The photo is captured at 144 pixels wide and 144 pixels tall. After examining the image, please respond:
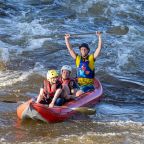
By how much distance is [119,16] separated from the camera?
1858 centimetres

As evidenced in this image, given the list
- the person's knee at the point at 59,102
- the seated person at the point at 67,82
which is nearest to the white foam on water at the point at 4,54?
the seated person at the point at 67,82

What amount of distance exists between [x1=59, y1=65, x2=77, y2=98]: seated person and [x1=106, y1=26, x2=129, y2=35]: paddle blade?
758 centimetres

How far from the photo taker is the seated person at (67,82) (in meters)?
8.84

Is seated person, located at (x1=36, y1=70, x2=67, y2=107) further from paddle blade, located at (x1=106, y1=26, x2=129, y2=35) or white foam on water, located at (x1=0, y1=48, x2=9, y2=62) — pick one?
paddle blade, located at (x1=106, y1=26, x2=129, y2=35)

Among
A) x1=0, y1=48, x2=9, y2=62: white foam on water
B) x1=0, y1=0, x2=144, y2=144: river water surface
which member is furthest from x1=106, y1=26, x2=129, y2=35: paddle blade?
x1=0, y1=48, x2=9, y2=62: white foam on water

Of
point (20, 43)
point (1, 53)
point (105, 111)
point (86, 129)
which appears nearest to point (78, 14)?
point (20, 43)

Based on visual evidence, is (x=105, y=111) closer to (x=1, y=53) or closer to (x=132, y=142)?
(x=132, y=142)

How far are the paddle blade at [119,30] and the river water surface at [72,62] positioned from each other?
20cm

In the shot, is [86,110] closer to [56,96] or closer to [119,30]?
[56,96]

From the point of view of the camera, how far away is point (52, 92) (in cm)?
857

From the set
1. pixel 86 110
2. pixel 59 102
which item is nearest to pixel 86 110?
pixel 86 110

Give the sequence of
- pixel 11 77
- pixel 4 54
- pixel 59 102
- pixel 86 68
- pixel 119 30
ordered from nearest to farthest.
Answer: pixel 59 102 < pixel 86 68 < pixel 11 77 < pixel 4 54 < pixel 119 30

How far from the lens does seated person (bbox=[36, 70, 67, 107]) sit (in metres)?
8.46

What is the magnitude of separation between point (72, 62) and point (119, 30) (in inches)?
178
